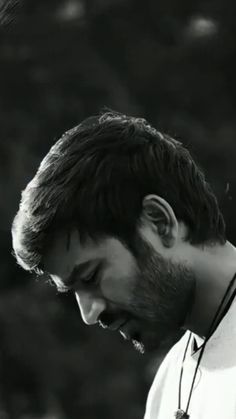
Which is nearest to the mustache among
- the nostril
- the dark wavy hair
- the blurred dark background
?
the nostril

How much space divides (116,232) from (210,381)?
246 mm

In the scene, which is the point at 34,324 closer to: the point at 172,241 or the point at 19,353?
the point at 19,353

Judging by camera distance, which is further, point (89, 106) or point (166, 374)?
point (89, 106)

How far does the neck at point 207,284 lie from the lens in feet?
4.19

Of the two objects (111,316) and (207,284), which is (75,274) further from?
(207,284)

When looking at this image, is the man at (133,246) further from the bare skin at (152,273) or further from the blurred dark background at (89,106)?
the blurred dark background at (89,106)

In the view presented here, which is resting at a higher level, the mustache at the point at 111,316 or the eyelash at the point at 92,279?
the eyelash at the point at 92,279

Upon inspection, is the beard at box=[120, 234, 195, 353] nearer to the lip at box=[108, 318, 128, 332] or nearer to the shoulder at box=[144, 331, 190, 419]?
the lip at box=[108, 318, 128, 332]

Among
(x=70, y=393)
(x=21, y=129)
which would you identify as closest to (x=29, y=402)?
(x=70, y=393)

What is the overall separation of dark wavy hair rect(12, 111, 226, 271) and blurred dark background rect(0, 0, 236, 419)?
4.25ft

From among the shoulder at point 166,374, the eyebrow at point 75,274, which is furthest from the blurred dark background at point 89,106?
the eyebrow at point 75,274

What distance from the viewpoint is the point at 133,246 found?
51.1 inches

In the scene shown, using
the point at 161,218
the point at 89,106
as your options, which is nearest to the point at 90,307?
the point at 161,218

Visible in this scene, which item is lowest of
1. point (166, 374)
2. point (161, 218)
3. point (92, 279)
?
point (166, 374)
